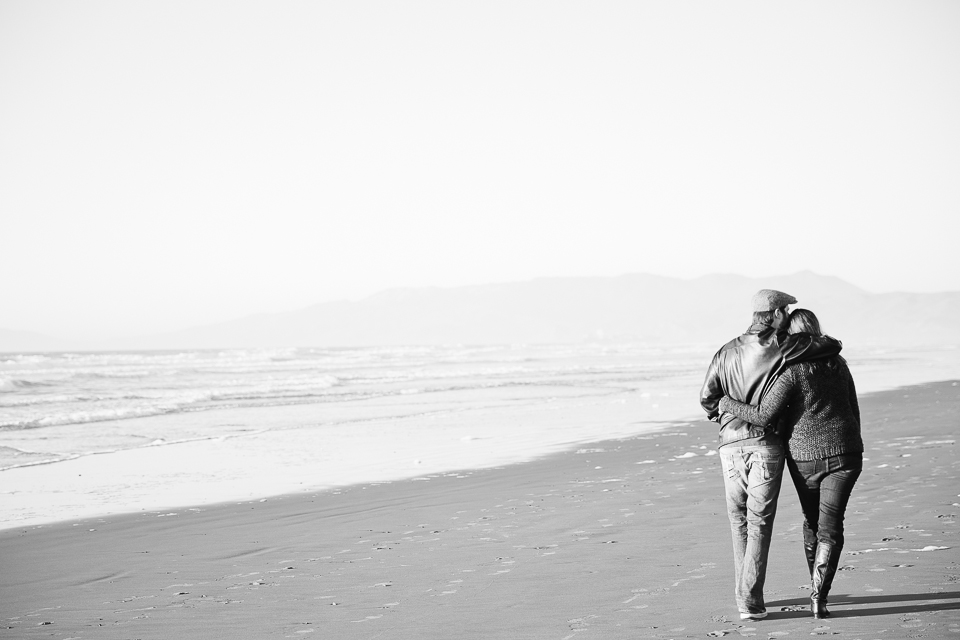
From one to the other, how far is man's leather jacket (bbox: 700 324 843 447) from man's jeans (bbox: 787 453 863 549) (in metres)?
0.32

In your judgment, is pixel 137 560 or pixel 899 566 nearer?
pixel 899 566

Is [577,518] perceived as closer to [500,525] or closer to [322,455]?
[500,525]

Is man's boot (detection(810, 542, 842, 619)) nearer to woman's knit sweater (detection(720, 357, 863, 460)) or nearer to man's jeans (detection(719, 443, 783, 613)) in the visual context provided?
man's jeans (detection(719, 443, 783, 613))

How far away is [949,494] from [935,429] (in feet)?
19.6

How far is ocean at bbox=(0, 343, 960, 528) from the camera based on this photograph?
10.2 metres

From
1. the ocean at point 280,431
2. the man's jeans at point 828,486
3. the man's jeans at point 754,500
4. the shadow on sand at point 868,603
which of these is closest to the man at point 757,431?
the man's jeans at point 754,500

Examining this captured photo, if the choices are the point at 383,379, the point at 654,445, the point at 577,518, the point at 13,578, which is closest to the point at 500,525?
the point at 577,518

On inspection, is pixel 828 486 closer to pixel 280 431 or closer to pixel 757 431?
pixel 757 431

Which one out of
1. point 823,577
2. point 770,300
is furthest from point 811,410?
point 823,577

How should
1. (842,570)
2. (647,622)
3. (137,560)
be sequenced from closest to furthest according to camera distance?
(647,622), (842,570), (137,560)

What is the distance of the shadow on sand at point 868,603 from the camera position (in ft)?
14.4

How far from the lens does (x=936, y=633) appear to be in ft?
13.3

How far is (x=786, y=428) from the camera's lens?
441cm

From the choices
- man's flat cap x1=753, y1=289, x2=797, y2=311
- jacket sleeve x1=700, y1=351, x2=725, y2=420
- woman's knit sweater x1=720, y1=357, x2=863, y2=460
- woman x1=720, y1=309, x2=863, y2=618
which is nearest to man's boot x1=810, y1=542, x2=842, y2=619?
woman x1=720, y1=309, x2=863, y2=618
